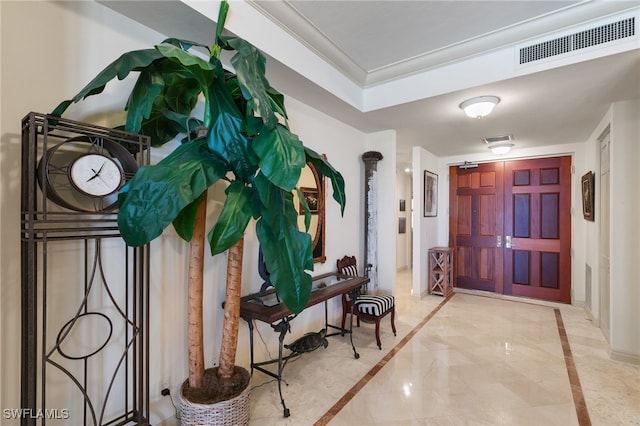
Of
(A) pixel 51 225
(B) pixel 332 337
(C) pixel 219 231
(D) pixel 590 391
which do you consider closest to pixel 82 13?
(A) pixel 51 225

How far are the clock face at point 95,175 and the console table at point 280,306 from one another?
1255 millimetres

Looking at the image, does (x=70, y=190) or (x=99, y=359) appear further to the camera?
(x=99, y=359)

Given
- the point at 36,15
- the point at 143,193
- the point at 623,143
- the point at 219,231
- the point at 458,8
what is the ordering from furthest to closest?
the point at 623,143 → the point at 458,8 → the point at 36,15 → the point at 219,231 → the point at 143,193

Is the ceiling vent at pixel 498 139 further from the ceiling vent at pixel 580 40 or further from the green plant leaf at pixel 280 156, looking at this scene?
the green plant leaf at pixel 280 156

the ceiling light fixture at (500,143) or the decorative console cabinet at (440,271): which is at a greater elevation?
the ceiling light fixture at (500,143)

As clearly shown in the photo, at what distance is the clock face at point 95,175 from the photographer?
1.36 meters

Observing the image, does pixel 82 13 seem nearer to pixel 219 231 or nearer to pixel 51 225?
pixel 51 225

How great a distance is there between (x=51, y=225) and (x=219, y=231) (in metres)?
0.93

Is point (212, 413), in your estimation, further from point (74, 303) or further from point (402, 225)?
point (402, 225)

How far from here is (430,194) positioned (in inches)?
207

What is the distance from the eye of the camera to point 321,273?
3.35 m

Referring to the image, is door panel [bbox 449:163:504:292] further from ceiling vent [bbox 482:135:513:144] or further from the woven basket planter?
the woven basket planter

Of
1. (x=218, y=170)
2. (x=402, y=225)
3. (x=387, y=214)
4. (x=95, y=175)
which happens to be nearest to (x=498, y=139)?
(x=387, y=214)

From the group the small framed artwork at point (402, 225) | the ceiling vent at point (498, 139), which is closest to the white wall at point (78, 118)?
the ceiling vent at point (498, 139)
